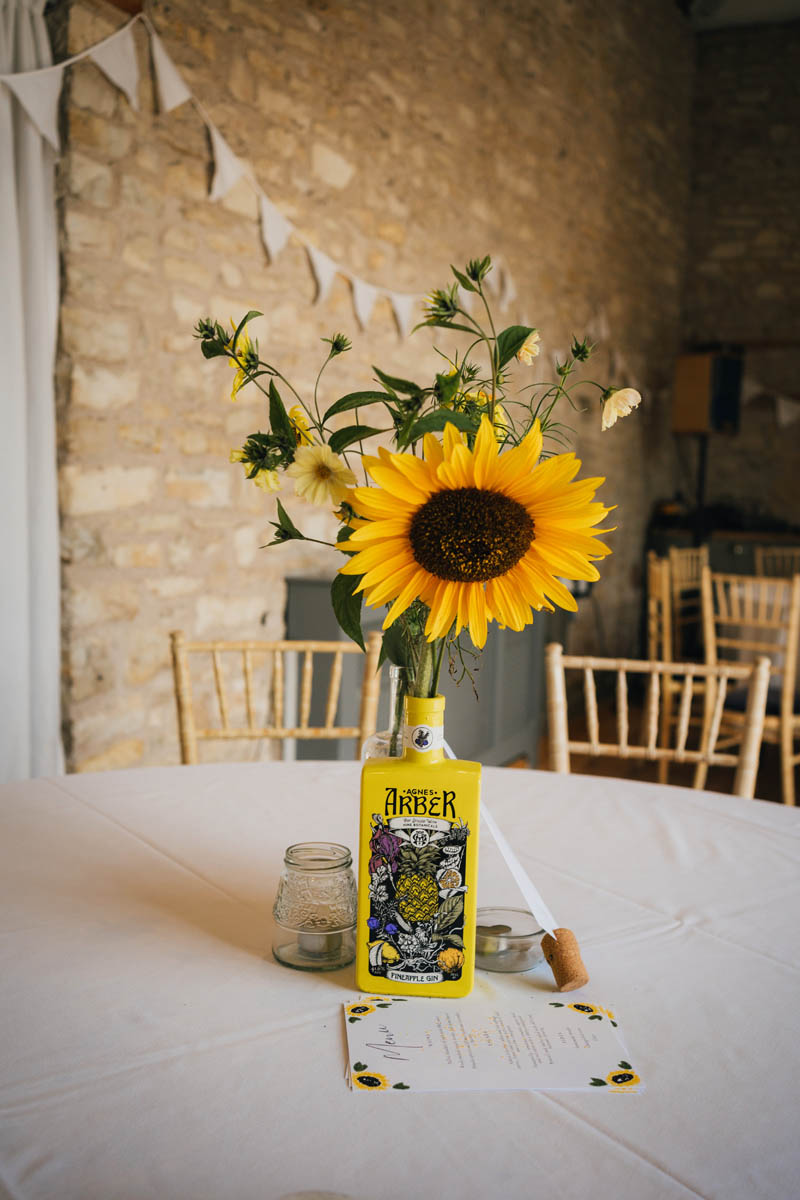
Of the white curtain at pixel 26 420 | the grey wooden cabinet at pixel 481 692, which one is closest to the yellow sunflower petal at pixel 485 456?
the white curtain at pixel 26 420

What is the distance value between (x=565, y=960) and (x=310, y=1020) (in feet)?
0.74

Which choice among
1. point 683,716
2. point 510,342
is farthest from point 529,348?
point 683,716

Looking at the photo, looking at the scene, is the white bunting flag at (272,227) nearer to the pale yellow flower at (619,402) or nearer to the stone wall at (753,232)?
the pale yellow flower at (619,402)

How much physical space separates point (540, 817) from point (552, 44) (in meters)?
4.59

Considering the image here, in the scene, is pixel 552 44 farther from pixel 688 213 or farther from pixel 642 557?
pixel 642 557

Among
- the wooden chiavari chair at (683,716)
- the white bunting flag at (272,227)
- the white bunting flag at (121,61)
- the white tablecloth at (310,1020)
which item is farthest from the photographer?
the white bunting flag at (272,227)

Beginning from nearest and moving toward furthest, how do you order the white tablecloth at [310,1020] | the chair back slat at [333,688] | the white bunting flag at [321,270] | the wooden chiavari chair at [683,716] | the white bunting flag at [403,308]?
the white tablecloth at [310,1020] < the wooden chiavari chair at [683,716] < the chair back slat at [333,688] < the white bunting flag at [321,270] < the white bunting flag at [403,308]

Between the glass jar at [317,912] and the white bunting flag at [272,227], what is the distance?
2.48 meters

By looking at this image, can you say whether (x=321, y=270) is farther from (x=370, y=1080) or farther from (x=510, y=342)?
(x=370, y=1080)

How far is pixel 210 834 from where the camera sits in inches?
46.1

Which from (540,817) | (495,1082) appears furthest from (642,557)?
(495,1082)

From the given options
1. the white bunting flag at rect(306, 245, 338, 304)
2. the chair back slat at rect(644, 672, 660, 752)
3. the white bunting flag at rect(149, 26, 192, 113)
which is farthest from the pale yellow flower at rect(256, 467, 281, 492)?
the white bunting flag at rect(306, 245, 338, 304)

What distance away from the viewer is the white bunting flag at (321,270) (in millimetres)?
3139

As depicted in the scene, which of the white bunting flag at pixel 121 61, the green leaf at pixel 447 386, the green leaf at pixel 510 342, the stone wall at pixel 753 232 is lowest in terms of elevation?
the green leaf at pixel 447 386
